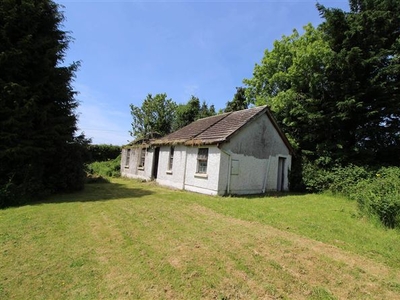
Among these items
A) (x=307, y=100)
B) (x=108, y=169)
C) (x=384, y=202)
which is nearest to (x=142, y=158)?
(x=108, y=169)

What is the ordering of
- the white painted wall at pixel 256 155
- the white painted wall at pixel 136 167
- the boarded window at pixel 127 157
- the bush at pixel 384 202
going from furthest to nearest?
the boarded window at pixel 127 157 < the white painted wall at pixel 136 167 < the white painted wall at pixel 256 155 < the bush at pixel 384 202

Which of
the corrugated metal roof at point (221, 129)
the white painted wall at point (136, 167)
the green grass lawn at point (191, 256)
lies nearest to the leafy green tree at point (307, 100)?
the corrugated metal roof at point (221, 129)

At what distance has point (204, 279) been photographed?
420 centimetres

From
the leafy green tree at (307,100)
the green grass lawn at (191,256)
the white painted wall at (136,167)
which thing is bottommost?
the green grass lawn at (191,256)

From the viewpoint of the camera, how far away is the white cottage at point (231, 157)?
43.4 feet

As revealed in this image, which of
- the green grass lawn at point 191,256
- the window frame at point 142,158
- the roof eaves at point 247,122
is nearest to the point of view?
the green grass lawn at point 191,256

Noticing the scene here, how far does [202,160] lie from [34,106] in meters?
8.77

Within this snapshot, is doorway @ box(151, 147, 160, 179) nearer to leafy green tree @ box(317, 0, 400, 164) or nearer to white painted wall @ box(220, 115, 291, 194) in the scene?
white painted wall @ box(220, 115, 291, 194)

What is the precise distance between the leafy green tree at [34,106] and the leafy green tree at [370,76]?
17396mm

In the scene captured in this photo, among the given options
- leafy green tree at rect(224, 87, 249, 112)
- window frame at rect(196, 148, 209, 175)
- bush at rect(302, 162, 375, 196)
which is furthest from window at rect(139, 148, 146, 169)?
leafy green tree at rect(224, 87, 249, 112)

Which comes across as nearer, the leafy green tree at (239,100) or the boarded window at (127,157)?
the boarded window at (127,157)

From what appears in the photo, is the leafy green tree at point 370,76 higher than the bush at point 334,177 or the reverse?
higher

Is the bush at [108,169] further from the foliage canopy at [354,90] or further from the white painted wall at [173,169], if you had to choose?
the foliage canopy at [354,90]

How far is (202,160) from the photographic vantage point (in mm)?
14156
